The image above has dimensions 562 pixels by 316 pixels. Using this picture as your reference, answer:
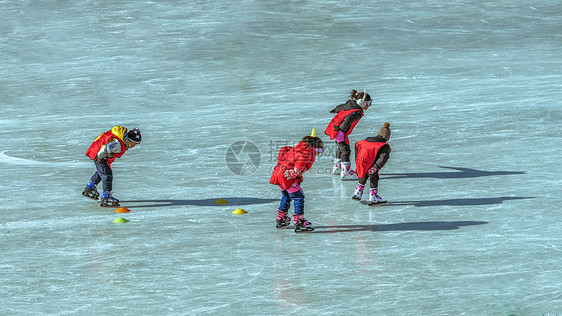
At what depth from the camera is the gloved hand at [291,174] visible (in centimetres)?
991

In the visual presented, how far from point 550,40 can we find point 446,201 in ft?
50.2

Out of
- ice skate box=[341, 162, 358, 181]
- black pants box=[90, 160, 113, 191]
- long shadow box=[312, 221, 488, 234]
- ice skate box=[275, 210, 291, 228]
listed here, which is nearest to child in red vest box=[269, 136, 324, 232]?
ice skate box=[275, 210, 291, 228]

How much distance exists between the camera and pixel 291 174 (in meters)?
9.91

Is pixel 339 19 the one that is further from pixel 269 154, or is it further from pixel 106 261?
pixel 106 261

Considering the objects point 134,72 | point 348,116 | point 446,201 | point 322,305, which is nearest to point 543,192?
point 446,201

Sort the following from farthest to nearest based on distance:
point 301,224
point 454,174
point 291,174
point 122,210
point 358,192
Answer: point 454,174
point 358,192
point 122,210
point 301,224
point 291,174

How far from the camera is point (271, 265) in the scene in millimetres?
8953

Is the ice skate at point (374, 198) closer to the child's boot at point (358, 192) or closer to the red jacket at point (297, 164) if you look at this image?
the child's boot at point (358, 192)

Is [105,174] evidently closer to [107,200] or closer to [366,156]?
[107,200]

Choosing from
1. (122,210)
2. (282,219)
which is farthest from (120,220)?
(282,219)

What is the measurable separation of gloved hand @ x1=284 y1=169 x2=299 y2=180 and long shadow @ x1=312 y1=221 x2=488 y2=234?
768 millimetres

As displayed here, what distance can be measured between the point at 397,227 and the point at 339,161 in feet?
10.5

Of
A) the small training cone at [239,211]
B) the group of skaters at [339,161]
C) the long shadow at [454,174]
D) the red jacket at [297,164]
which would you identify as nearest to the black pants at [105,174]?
the small training cone at [239,211]

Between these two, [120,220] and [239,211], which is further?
[239,211]
